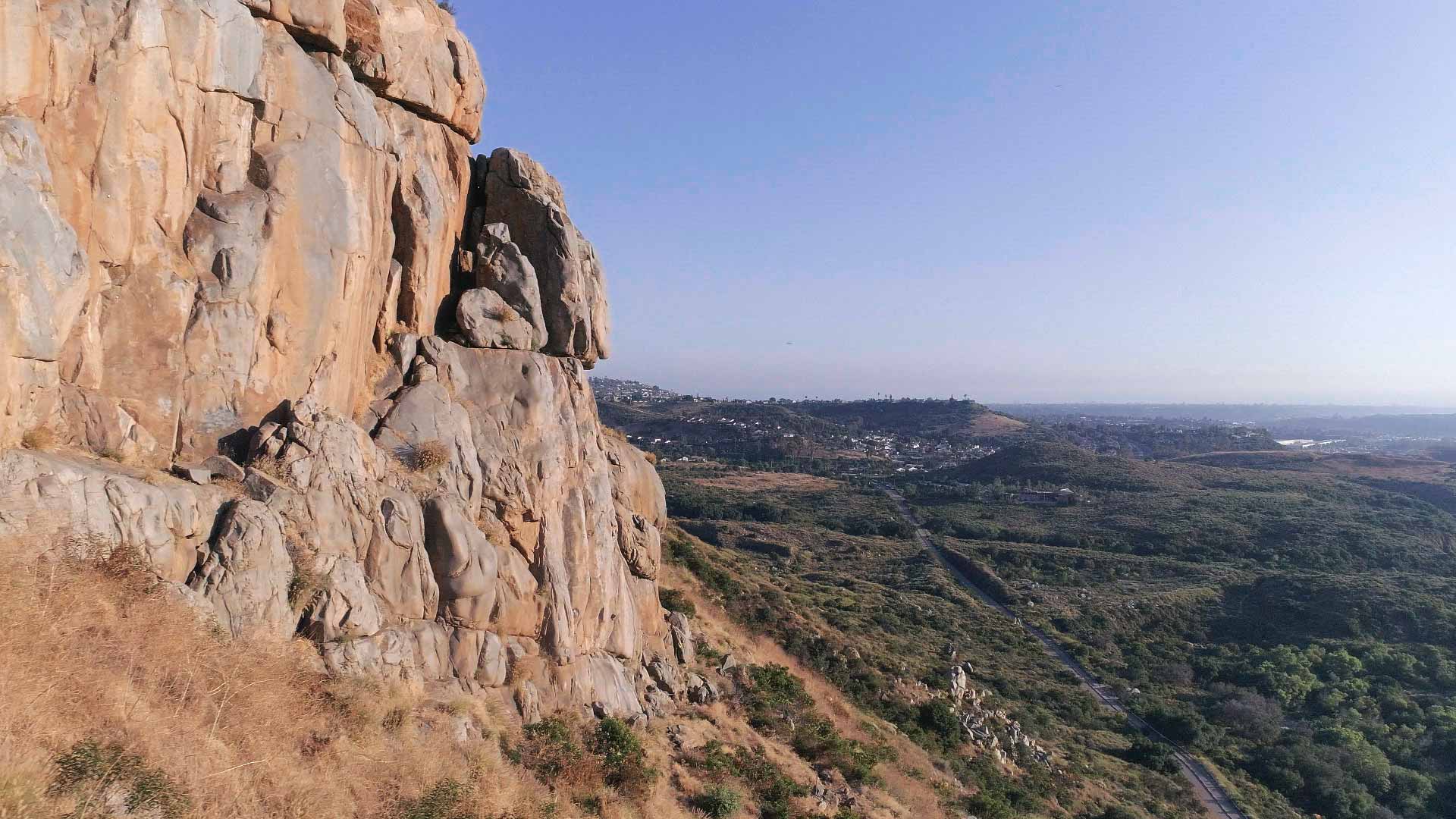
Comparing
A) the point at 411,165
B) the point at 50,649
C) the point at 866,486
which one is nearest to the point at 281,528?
the point at 50,649

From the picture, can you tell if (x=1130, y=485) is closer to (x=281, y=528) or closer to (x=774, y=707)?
(x=774, y=707)

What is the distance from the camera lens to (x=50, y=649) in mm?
7332

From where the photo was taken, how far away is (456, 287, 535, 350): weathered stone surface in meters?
15.7

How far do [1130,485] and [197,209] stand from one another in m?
111

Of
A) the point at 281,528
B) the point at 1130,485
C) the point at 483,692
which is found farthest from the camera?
the point at 1130,485

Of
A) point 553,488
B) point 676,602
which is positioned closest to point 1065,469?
point 676,602

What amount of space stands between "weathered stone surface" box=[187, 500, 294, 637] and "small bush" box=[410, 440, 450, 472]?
3.09 metres

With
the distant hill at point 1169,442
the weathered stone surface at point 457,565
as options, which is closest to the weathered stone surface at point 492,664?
the weathered stone surface at point 457,565

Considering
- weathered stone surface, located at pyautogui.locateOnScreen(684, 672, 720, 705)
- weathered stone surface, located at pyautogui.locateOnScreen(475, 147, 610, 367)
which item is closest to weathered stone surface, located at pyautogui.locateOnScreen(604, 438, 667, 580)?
weathered stone surface, located at pyautogui.locateOnScreen(684, 672, 720, 705)

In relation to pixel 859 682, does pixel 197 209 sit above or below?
above

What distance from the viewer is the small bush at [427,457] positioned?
13.1 m

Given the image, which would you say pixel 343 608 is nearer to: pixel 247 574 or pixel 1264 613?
pixel 247 574

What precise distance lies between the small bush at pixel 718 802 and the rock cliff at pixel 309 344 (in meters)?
2.74

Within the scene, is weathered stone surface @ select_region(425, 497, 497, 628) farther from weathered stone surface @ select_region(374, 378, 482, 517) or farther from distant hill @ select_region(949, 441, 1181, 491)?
distant hill @ select_region(949, 441, 1181, 491)
